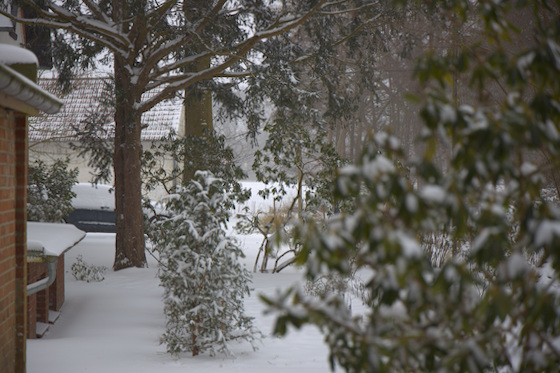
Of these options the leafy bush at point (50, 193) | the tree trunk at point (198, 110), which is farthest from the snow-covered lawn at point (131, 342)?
the tree trunk at point (198, 110)

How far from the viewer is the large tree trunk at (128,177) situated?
1111cm

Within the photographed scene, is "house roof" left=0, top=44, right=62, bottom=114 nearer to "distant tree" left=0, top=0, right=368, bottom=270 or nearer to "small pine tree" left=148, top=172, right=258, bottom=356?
"small pine tree" left=148, top=172, right=258, bottom=356

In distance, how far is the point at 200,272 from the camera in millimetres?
5348

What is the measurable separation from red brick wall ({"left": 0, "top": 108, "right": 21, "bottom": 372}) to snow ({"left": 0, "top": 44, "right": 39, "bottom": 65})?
395mm

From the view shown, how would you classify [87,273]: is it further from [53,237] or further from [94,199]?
[94,199]

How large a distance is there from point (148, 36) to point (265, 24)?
253cm

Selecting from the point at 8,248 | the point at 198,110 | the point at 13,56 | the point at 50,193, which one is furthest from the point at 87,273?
the point at 13,56

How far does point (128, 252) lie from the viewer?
445 inches

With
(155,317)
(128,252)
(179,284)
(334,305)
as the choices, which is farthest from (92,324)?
(334,305)

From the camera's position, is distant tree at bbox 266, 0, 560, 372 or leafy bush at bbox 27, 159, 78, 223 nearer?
distant tree at bbox 266, 0, 560, 372

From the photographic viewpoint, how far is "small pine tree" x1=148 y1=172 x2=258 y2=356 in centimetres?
537

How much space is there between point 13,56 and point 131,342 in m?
3.37

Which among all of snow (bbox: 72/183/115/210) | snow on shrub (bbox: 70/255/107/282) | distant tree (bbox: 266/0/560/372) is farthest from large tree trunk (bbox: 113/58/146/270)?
distant tree (bbox: 266/0/560/372)

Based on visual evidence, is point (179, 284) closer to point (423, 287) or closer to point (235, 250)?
point (235, 250)
